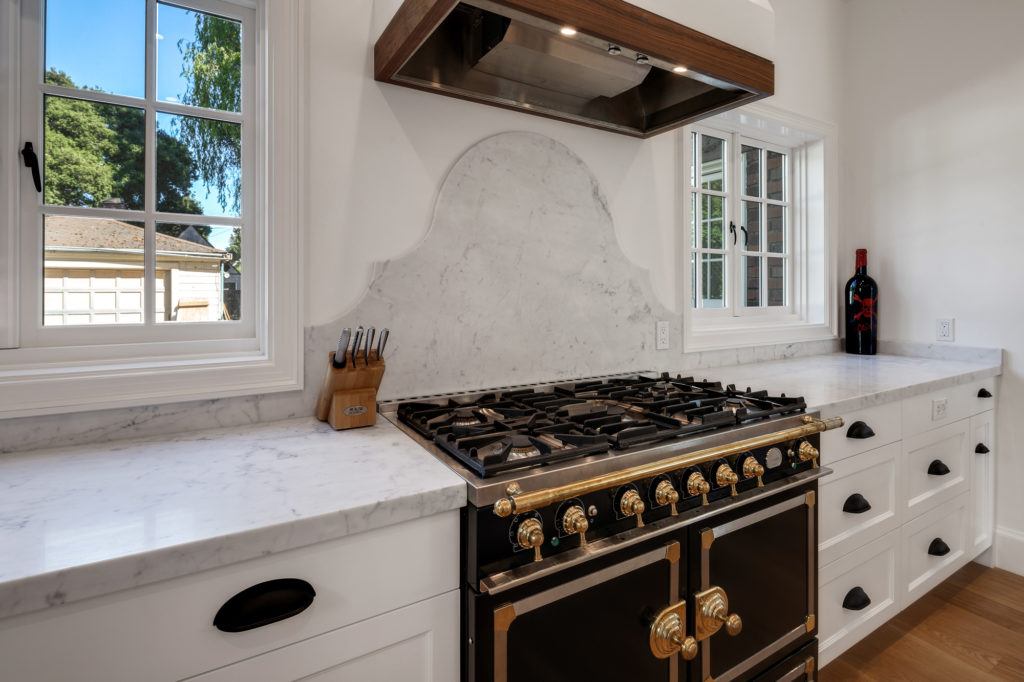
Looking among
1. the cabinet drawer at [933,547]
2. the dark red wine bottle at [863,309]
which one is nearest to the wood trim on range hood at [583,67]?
the dark red wine bottle at [863,309]

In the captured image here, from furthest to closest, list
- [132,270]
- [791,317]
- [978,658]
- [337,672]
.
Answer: [791,317] → [978,658] → [132,270] → [337,672]

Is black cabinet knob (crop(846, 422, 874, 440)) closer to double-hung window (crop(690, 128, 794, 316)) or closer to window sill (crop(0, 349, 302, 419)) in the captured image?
double-hung window (crop(690, 128, 794, 316))

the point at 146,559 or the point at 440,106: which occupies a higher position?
the point at 440,106

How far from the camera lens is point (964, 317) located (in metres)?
2.54

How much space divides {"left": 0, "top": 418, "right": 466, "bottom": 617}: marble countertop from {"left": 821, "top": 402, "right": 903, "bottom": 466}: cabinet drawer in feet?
4.20

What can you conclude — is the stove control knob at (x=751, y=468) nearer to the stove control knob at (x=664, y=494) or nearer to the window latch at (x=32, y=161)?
the stove control knob at (x=664, y=494)

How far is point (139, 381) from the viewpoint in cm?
124

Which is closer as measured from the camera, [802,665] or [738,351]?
[802,665]

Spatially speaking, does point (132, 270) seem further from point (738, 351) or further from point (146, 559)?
point (738, 351)

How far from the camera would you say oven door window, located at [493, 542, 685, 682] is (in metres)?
0.96

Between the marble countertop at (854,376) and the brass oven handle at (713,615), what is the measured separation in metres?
0.63

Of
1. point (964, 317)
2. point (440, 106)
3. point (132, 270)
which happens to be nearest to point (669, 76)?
point (440, 106)

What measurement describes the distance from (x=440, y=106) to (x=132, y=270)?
976 mm

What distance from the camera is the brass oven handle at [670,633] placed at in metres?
1.13
